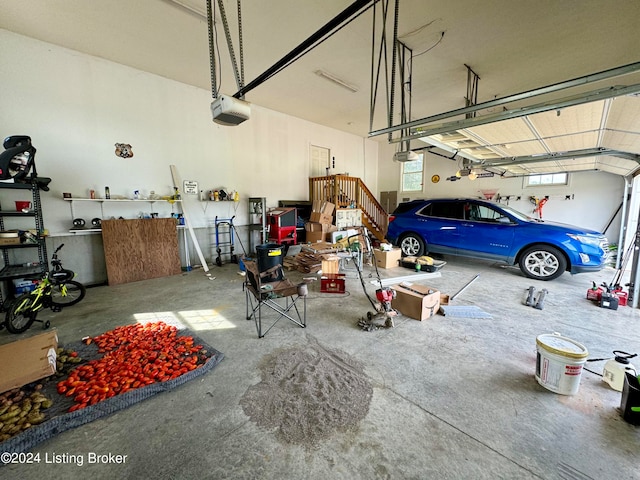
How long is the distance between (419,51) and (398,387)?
4872 millimetres

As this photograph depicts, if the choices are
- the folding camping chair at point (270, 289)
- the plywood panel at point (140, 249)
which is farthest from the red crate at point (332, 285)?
the plywood panel at point (140, 249)

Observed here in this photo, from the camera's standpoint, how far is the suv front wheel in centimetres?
459

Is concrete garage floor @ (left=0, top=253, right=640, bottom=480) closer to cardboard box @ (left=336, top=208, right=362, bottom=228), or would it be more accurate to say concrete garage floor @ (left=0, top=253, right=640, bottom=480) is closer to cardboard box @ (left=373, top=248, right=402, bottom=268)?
cardboard box @ (left=373, top=248, right=402, bottom=268)

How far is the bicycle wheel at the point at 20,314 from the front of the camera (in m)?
2.81

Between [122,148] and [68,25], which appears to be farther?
[122,148]

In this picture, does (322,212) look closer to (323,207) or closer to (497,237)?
(323,207)

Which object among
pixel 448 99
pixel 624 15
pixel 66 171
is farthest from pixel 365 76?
pixel 66 171

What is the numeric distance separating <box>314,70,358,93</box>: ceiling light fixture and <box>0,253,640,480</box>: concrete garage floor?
4.58 meters

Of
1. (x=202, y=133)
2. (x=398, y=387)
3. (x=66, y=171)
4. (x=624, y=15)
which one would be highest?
(x=624, y=15)

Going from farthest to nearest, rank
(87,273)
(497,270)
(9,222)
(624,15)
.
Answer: (497,270) → (87,273) → (9,222) → (624,15)

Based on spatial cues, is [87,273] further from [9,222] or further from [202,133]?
[202,133]

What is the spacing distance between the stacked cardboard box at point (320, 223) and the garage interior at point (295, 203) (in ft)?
3.14

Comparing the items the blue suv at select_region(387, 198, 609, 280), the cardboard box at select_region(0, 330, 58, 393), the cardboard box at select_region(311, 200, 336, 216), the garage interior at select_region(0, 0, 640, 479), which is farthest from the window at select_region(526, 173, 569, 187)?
the cardboard box at select_region(0, 330, 58, 393)

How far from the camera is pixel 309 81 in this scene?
521 cm
